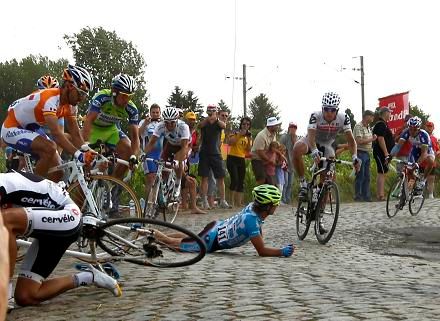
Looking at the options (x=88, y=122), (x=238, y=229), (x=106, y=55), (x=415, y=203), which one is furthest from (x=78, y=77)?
(x=106, y=55)

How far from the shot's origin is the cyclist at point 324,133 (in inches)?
444

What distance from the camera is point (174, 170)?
12789 millimetres

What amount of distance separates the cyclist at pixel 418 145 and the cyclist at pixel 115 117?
23.7 ft

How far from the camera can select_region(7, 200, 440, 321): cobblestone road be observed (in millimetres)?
5449

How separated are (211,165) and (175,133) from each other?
3917 millimetres

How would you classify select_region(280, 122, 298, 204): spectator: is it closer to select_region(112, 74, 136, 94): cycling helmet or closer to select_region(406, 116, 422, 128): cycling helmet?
select_region(406, 116, 422, 128): cycling helmet

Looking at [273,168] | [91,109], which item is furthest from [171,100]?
[91,109]

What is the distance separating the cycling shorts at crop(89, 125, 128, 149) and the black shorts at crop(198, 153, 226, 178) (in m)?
6.38

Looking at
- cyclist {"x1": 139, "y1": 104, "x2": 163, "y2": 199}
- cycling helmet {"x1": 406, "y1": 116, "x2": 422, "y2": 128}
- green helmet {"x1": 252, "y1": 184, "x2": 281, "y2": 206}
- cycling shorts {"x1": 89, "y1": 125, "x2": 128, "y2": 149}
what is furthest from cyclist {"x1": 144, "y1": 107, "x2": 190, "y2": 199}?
cycling helmet {"x1": 406, "y1": 116, "x2": 422, "y2": 128}

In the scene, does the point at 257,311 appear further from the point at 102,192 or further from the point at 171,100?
the point at 171,100

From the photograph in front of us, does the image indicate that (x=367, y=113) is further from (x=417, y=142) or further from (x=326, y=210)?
(x=326, y=210)

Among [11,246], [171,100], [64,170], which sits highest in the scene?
[171,100]

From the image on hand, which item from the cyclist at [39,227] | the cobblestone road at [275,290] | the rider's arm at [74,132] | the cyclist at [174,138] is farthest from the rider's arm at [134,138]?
the cyclist at [39,227]

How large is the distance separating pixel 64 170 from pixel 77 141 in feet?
1.57
